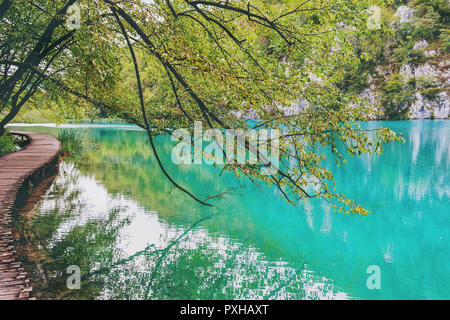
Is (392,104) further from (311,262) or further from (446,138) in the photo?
(311,262)

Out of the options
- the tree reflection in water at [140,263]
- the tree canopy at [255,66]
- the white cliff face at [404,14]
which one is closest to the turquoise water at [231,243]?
the tree reflection in water at [140,263]

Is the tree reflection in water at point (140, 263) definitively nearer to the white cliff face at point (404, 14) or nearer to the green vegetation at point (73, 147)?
the green vegetation at point (73, 147)

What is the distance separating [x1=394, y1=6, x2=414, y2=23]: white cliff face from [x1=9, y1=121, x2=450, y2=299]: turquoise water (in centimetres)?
5732

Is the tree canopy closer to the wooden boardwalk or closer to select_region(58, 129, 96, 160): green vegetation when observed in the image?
the wooden boardwalk

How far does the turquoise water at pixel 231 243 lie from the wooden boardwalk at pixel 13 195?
0.76 meters

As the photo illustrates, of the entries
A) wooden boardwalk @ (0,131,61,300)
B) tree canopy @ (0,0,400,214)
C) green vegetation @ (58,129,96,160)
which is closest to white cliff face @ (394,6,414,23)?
green vegetation @ (58,129,96,160)

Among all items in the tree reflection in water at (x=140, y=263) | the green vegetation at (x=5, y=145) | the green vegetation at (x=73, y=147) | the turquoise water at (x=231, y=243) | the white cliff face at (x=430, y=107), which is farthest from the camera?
the white cliff face at (x=430, y=107)

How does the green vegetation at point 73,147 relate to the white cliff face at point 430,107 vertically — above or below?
below

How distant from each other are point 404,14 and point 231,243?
69.4 metres

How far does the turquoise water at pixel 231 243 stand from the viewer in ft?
25.1

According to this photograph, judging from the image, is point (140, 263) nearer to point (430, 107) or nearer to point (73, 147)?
point (73, 147)

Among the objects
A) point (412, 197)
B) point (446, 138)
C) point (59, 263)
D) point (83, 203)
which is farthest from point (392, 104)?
point (59, 263)

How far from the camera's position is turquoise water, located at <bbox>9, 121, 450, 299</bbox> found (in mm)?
7656

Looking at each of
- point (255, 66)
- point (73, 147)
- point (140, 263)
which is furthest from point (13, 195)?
point (73, 147)
